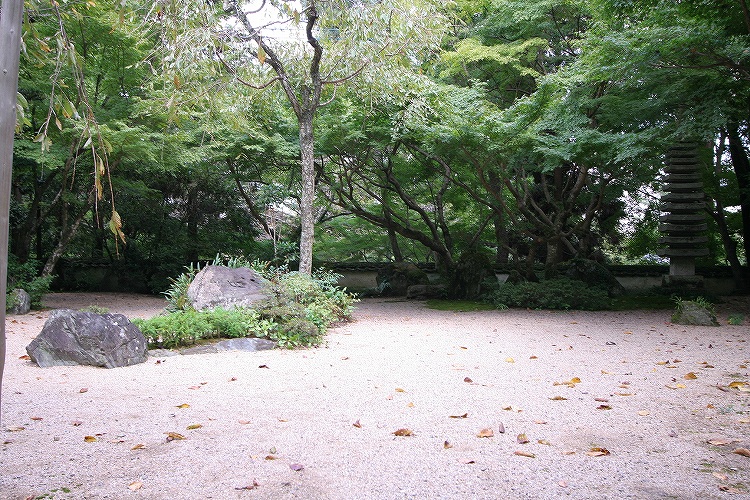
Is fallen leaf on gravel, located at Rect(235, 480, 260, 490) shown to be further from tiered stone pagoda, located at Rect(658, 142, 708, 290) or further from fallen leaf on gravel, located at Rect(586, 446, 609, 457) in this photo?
tiered stone pagoda, located at Rect(658, 142, 708, 290)

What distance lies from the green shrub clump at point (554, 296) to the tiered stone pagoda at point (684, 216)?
2.46 meters

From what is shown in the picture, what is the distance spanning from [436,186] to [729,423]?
11.0 metres

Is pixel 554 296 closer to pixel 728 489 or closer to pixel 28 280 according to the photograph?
pixel 728 489

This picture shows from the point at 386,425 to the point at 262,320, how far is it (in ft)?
11.8

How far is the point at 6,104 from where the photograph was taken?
1.46 m

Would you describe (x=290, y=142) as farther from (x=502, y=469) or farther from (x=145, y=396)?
(x=502, y=469)

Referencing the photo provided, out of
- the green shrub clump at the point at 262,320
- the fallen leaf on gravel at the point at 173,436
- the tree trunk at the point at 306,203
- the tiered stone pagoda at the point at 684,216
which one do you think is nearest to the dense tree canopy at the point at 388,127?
the tree trunk at the point at 306,203

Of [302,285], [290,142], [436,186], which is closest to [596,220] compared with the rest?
[436,186]

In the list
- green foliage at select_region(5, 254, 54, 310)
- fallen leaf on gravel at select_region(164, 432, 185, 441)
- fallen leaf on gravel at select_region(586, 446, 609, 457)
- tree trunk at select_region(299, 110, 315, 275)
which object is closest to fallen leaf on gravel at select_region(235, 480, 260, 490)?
fallen leaf on gravel at select_region(164, 432, 185, 441)

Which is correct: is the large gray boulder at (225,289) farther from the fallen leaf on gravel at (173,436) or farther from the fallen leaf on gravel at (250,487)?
the fallen leaf on gravel at (250,487)

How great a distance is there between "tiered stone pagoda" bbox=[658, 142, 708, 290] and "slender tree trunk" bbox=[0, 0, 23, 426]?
12392mm

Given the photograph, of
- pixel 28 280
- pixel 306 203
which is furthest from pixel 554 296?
pixel 28 280

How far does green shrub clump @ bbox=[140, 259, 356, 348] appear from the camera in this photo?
571 centimetres

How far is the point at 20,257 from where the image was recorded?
Answer: 10602 mm
